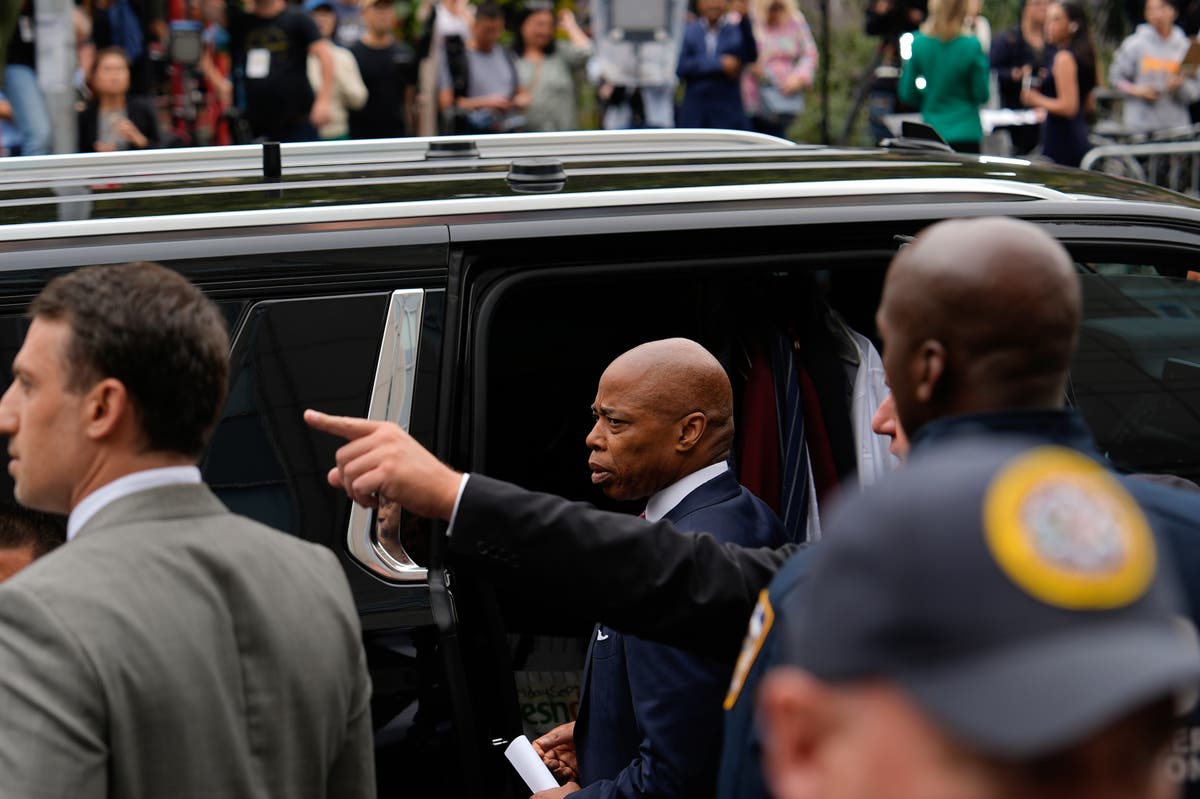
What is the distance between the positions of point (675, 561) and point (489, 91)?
9782 mm

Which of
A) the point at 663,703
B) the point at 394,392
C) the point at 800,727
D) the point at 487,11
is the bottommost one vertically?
the point at 663,703

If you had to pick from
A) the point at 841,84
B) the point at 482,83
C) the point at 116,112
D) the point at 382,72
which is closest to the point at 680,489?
the point at 116,112

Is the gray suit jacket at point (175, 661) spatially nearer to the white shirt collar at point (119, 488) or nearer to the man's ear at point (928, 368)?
the white shirt collar at point (119, 488)

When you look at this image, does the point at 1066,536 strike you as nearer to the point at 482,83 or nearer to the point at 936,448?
the point at 936,448

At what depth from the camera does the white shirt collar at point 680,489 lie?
9.41 ft

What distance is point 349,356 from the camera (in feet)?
8.77

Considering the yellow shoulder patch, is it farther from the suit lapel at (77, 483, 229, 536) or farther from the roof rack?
A: the roof rack

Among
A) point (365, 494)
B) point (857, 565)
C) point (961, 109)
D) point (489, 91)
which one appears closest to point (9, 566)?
point (365, 494)

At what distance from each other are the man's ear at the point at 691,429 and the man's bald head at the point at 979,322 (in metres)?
1.20

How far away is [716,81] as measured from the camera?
36.6ft

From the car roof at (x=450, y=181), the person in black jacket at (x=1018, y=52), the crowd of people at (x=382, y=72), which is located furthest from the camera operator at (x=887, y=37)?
the car roof at (x=450, y=181)

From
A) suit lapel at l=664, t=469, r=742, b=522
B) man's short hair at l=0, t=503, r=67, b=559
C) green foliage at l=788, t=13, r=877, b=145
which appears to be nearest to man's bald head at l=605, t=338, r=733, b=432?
suit lapel at l=664, t=469, r=742, b=522

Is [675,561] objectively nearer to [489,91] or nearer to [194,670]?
[194,670]

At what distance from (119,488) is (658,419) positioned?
1.26 metres
